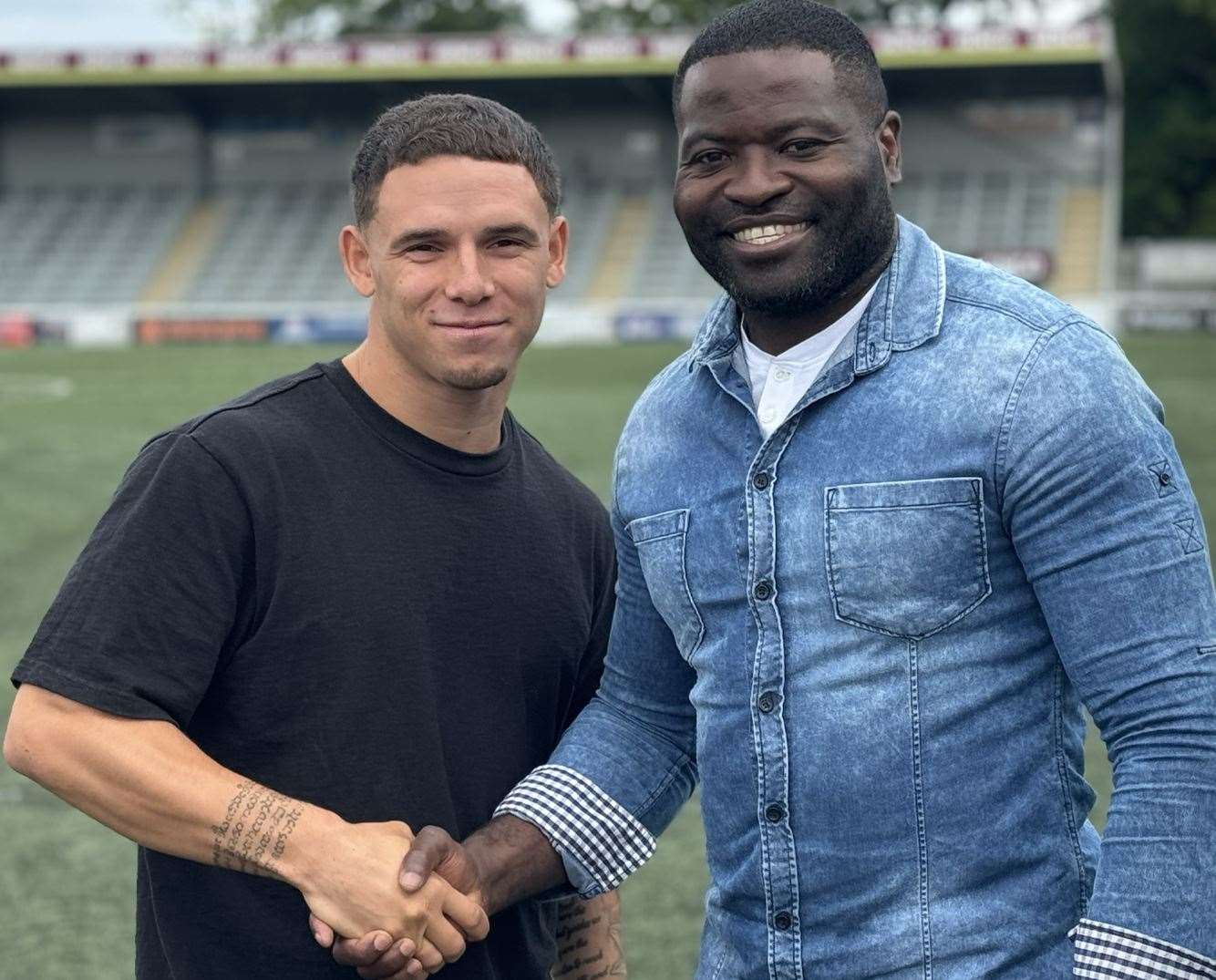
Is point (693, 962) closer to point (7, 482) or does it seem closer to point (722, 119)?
point (722, 119)

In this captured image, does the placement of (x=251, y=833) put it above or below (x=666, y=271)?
below

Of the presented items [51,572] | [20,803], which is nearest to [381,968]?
[20,803]

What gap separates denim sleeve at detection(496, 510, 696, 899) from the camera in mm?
2787

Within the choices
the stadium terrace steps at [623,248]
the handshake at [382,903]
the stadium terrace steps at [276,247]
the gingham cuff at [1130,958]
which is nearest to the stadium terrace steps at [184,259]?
the stadium terrace steps at [276,247]

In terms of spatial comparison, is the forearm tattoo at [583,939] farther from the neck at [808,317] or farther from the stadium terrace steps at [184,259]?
the stadium terrace steps at [184,259]

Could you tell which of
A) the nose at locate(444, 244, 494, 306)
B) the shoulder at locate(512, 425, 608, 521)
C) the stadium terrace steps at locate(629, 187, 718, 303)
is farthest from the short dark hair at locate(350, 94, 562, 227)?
the stadium terrace steps at locate(629, 187, 718, 303)

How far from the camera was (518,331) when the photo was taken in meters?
2.93

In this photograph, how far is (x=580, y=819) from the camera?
2797mm

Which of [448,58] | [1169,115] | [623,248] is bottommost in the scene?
[623,248]

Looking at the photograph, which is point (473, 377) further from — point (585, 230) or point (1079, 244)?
point (585, 230)

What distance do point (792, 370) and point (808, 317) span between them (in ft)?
0.26

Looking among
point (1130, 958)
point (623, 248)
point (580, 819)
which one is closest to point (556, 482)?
point (580, 819)

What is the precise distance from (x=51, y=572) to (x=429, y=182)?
8771 millimetres

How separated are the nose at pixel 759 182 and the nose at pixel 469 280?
0.57 metres
